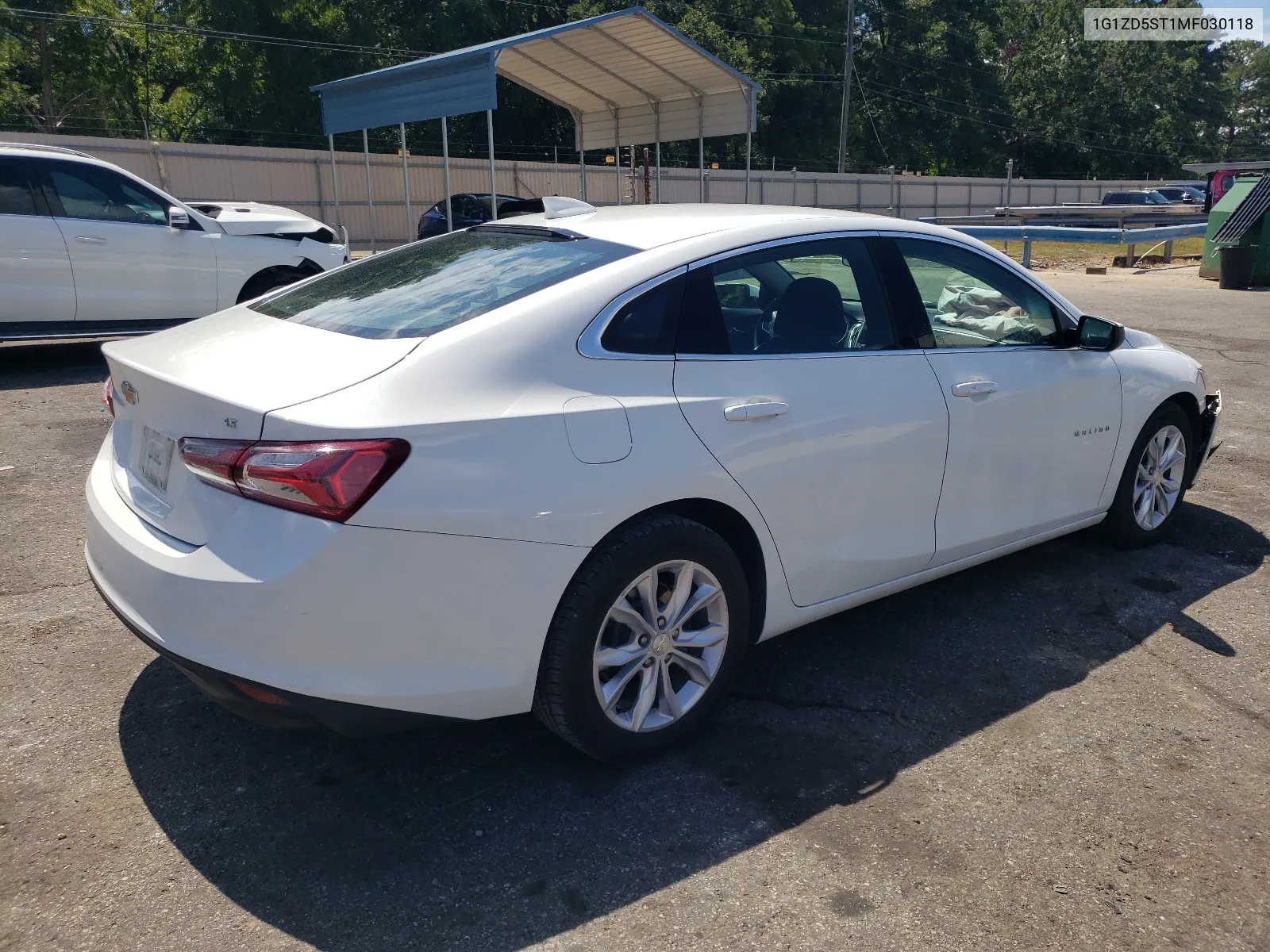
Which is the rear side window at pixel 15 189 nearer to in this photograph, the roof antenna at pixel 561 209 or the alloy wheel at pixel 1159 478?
the roof antenna at pixel 561 209

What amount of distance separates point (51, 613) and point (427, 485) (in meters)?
2.44

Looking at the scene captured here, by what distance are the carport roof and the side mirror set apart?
1064 cm

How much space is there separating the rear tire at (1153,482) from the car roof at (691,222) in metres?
1.45

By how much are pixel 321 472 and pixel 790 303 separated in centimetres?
182

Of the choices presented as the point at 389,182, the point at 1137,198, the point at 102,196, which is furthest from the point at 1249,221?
the point at 1137,198

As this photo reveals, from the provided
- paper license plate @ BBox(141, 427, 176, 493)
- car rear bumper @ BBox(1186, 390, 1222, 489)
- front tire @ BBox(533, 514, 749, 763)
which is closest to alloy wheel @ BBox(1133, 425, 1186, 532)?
car rear bumper @ BBox(1186, 390, 1222, 489)

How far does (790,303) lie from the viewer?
3.64 m

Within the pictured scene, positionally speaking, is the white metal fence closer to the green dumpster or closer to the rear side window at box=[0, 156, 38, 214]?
the green dumpster

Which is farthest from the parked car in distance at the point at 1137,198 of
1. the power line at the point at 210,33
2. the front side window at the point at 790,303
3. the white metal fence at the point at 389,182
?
the front side window at the point at 790,303

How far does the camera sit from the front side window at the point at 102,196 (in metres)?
8.55

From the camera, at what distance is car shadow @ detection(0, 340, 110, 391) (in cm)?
862

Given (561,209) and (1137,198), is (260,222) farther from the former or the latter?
(1137,198)

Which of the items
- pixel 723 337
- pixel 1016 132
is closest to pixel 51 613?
pixel 723 337

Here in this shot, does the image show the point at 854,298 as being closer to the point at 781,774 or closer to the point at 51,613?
the point at 781,774
